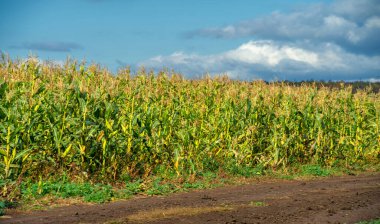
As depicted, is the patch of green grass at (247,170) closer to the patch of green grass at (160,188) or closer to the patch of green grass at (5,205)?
the patch of green grass at (160,188)

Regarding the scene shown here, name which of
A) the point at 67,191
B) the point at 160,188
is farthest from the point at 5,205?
the point at 160,188

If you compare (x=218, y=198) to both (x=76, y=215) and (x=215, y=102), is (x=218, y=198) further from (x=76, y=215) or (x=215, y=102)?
(x=215, y=102)

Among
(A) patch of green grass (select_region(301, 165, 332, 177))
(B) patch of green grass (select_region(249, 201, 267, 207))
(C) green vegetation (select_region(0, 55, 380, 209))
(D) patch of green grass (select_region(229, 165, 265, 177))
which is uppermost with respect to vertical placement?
(C) green vegetation (select_region(0, 55, 380, 209))

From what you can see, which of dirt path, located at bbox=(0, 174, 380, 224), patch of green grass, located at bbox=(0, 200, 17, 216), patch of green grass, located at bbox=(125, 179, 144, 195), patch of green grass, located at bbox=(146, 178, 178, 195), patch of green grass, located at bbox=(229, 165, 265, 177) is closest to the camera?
dirt path, located at bbox=(0, 174, 380, 224)

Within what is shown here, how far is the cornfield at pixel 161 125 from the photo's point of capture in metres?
13.3

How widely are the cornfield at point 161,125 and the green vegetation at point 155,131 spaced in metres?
0.04

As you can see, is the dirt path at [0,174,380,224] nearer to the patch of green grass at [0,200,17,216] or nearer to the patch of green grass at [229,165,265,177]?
the patch of green grass at [0,200,17,216]

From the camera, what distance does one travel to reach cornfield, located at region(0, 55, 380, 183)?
43.6 feet

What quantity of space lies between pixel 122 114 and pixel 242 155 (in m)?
4.41

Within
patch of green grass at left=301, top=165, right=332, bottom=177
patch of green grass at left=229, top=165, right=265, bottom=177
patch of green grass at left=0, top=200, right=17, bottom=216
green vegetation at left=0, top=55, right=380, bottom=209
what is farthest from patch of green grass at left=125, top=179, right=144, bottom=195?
patch of green grass at left=301, top=165, right=332, bottom=177

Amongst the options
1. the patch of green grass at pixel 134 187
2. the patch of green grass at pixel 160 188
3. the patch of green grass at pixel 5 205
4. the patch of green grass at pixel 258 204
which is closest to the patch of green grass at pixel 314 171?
the patch of green grass at pixel 160 188

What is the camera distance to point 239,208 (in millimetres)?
11445

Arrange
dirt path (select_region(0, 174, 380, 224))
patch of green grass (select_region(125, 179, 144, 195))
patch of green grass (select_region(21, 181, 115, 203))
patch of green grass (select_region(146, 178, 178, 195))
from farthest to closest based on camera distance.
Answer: patch of green grass (select_region(146, 178, 178, 195)) → patch of green grass (select_region(125, 179, 144, 195)) → patch of green grass (select_region(21, 181, 115, 203)) → dirt path (select_region(0, 174, 380, 224))

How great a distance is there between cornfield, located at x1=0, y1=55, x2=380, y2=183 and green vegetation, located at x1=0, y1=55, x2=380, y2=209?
37mm
